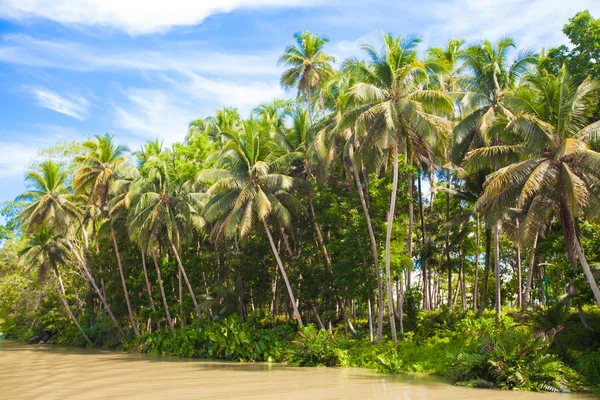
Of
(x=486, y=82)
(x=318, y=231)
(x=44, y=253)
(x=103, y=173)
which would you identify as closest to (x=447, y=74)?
Answer: (x=486, y=82)

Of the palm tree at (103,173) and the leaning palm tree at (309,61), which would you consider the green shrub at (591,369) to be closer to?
the leaning palm tree at (309,61)

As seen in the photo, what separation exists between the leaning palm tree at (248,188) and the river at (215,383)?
17.2 ft

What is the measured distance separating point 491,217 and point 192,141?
17.7m

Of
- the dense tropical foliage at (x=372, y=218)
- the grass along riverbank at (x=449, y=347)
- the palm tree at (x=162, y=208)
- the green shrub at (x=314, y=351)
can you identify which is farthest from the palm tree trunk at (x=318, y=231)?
the palm tree at (x=162, y=208)

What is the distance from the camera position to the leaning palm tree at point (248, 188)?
69.8 feet

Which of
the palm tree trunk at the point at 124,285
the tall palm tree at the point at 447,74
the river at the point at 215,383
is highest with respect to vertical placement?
the tall palm tree at the point at 447,74

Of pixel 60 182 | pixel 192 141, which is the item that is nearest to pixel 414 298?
pixel 192 141

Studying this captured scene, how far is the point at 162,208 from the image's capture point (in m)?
25.5

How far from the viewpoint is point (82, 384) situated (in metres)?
14.8

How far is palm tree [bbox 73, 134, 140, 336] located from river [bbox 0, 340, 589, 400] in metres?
9.69

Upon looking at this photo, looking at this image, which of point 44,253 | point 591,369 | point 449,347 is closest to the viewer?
point 591,369

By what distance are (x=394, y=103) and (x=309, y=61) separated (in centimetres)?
1026

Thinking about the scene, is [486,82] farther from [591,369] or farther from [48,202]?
[48,202]

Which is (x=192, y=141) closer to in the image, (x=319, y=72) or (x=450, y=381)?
(x=319, y=72)
